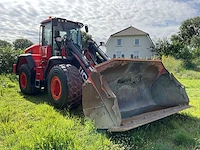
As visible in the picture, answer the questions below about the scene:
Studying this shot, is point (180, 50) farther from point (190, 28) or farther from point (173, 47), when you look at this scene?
point (190, 28)

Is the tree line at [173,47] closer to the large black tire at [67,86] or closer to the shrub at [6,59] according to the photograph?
the shrub at [6,59]

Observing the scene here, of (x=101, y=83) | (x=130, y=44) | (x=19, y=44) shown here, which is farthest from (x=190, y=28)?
(x=101, y=83)

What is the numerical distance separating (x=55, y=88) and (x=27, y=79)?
186 centimetres

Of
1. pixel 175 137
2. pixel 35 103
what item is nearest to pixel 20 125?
pixel 35 103

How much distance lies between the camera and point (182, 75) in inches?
701

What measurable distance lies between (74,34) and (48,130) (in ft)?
13.4

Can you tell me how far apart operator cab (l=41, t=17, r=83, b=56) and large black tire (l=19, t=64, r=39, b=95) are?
2.98ft

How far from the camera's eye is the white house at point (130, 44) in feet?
112

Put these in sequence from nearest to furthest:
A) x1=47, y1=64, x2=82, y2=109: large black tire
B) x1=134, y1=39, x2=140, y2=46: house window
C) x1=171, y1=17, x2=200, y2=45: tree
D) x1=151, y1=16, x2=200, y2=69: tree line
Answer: x1=47, y1=64, x2=82, y2=109: large black tire < x1=151, y1=16, x2=200, y2=69: tree line < x1=134, y1=39, x2=140, y2=46: house window < x1=171, y1=17, x2=200, y2=45: tree

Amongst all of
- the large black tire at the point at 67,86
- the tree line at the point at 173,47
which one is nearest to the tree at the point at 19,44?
the tree line at the point at 173,47

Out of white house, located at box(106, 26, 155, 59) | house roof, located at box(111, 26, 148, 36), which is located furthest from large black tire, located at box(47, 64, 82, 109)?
house roof, located at box(111, 26, 148, 36)

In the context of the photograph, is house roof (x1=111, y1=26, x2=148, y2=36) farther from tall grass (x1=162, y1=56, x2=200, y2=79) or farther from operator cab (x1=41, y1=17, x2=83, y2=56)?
operator cab (x1=41, y1=17, x2=83, y2=56)

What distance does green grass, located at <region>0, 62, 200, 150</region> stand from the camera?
2963 mm

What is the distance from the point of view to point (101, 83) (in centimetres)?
366
